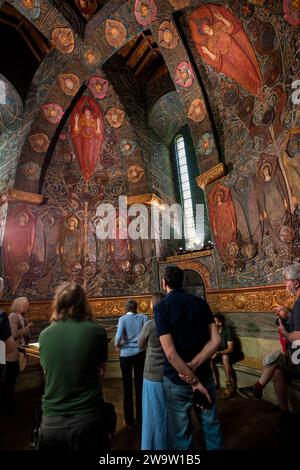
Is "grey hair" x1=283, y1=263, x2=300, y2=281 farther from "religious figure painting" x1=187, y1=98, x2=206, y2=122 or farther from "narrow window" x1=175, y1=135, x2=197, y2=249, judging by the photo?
"narrow window" x1=175, y1=135, x2=197, y2=249

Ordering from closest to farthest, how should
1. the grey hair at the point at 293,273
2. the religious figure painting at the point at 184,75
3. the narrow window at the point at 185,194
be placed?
the grey hair at the point at 293,273 → the religious figure painting at the point at 184,75 → the narrow window at the point at 185,194

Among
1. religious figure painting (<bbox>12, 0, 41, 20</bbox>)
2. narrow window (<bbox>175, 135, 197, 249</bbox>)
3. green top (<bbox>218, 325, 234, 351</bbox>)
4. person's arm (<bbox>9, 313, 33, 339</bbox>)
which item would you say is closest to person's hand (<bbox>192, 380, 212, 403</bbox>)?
A: green top (<bbox>218, 325, 234, 351</bbox>)

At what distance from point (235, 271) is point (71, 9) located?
26.9 ft

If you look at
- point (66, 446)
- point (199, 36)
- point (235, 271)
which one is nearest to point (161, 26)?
point (199, 36)

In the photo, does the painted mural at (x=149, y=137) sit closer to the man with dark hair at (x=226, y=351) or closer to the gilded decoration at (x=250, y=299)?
the gilded decoration at (x=250, y=299)

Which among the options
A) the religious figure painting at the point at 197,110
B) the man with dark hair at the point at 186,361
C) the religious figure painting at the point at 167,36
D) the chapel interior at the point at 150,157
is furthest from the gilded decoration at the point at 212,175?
the man with dark hair at the point at 186,361

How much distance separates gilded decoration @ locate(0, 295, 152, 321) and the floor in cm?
274

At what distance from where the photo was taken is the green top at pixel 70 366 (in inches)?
50.0

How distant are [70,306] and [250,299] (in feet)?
14.6

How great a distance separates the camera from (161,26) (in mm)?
5941

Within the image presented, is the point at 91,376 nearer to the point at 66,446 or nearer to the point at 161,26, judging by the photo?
the point at 66,446

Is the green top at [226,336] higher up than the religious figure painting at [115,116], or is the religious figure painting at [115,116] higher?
the religious figure painting at [115,116]

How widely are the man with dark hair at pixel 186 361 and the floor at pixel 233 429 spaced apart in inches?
53.0

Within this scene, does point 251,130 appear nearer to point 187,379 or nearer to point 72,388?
point 187,379
